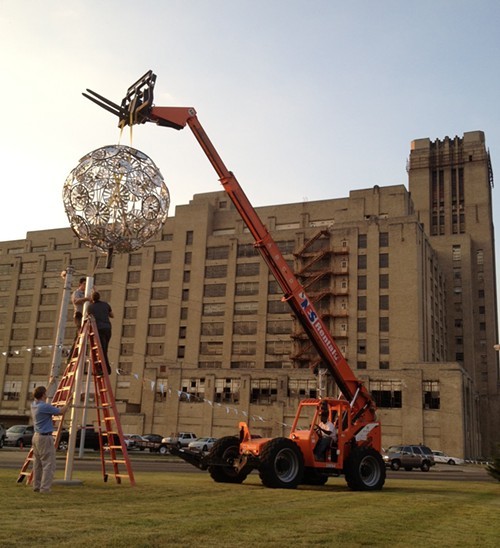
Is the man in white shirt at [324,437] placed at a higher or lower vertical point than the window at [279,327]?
lower

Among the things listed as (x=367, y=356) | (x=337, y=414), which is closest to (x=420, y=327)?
(x=367, y=356)

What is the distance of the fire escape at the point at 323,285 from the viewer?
255 feet

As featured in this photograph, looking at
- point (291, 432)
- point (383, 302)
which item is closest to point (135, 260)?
point (383, 302)

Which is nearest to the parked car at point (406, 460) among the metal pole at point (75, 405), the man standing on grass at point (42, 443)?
the metal pole at point (75, 405)

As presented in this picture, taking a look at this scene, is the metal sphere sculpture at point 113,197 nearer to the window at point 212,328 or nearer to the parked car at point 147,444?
the parked car at point 147,444

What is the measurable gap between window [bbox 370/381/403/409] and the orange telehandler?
50835 mm

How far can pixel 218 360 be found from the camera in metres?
82.6

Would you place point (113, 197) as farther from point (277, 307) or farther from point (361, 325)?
point (277, 307)

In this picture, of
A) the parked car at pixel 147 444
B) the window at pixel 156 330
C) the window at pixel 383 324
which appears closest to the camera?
the parked car at pixel 147 444

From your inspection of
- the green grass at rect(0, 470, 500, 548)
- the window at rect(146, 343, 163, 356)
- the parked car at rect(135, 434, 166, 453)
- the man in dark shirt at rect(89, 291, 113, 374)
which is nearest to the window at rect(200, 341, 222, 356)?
the window at rect(146, 343, 163, 356)

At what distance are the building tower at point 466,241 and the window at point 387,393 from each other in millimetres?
23813

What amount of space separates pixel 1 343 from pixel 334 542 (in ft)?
317

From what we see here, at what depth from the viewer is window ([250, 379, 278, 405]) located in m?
73.1

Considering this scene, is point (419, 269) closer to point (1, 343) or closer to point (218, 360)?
point (218, 360)
